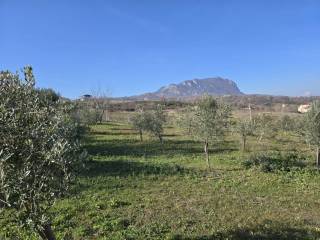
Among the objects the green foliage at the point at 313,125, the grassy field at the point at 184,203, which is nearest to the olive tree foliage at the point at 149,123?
the grassy field at the point at 184,203

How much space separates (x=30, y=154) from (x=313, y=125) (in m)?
31.9

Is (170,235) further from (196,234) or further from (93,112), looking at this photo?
(93,112)

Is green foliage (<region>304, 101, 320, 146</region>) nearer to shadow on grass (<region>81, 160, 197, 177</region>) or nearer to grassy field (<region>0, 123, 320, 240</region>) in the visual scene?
grassy field (<region>0, 123, 320, 240</region>)

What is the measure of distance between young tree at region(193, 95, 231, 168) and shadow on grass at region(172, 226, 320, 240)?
707 inches

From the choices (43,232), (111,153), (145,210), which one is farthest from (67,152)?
(111,153)

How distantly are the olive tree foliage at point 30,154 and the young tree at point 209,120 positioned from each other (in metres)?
25.6

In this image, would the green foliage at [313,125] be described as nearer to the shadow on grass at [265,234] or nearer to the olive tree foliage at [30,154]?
the shadow on grass at [265,234]

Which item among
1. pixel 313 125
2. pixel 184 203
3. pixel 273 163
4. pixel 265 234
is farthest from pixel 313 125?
pixel 265 234

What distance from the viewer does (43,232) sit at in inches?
602

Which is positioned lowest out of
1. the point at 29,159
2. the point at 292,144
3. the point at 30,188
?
the point at 292,144

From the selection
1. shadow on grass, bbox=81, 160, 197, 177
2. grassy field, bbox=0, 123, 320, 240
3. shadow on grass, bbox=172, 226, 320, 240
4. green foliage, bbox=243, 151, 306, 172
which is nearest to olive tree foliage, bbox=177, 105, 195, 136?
grassy field, bbox=0, 123, 320, 240

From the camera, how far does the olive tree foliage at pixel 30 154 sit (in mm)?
12414

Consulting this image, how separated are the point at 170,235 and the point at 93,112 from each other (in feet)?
225

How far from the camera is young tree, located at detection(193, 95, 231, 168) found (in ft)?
128
